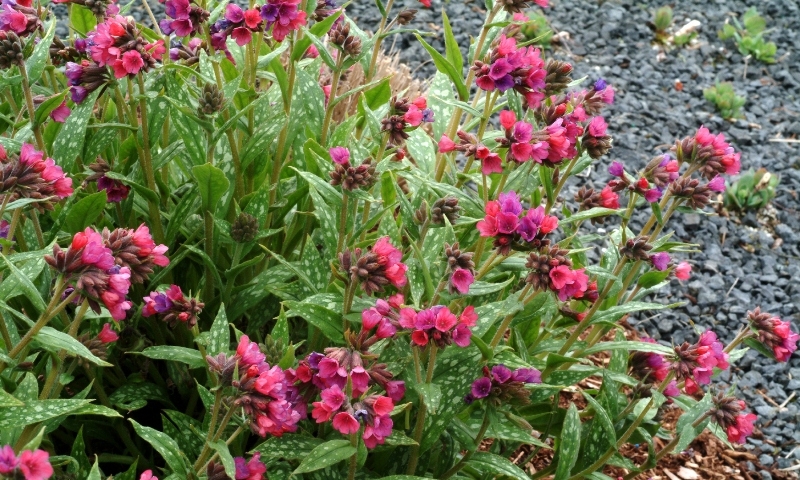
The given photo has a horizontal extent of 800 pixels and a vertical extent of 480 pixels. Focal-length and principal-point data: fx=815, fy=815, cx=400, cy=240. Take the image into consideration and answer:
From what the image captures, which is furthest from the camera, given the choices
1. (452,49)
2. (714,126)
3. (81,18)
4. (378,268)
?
(714,126)

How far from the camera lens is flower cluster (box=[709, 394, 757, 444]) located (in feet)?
7.30

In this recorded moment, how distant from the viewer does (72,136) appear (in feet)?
7.54

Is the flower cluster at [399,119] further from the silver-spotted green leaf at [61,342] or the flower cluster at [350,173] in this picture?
the silver-spotted green leaf at [61,342]

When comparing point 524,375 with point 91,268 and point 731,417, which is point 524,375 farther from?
point 91,268

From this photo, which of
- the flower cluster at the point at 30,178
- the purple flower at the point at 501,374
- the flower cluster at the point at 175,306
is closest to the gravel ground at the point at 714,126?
the purple flower at the point at 501,374

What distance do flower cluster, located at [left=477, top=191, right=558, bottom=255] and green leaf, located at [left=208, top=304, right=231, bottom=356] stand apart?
2.23ft

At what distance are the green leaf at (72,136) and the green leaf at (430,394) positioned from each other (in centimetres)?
118

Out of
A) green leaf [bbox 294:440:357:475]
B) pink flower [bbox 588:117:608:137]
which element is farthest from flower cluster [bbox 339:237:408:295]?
pink flower [bbox 588:117:608:137]

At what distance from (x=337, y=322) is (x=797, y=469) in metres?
2.36

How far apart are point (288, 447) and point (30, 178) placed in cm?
85

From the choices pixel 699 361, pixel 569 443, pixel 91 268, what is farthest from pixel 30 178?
pixel 699 361

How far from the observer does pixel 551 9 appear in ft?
20.9

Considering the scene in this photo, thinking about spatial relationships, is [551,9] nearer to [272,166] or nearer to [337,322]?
[272,166]

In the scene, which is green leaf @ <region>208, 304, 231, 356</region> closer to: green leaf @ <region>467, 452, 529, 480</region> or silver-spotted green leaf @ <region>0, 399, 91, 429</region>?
silver-spotted green leaf @ <region>0, 399, 91, 429</region>
